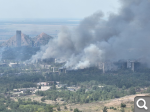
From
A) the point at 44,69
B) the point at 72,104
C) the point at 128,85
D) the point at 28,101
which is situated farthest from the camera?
the point at 44,69

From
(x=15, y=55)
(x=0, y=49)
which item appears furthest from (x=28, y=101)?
(x=0, y=49)

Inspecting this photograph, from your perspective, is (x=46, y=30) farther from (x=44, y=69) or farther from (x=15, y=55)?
(x=44, y=69)

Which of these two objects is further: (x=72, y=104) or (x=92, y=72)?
(x=92, y=72)

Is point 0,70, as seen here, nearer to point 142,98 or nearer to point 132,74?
point 132,74

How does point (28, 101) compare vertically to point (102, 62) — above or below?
below

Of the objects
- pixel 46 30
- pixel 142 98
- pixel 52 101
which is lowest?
pixel 52 101

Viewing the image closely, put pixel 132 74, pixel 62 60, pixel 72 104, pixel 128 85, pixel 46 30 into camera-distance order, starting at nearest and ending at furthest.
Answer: pixel 72 104
pixel 128 85
pixel 132 74
pixel 62 60
pixel 46 30

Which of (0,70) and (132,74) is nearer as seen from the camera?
(132,74)

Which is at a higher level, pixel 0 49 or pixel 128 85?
pixel 0 49

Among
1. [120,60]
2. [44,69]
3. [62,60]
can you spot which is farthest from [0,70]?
[120,60]
